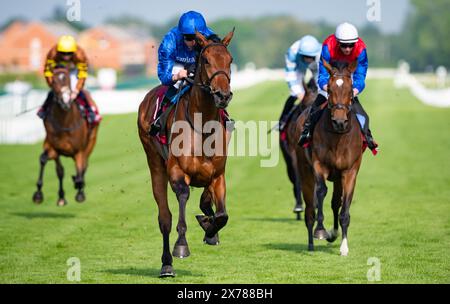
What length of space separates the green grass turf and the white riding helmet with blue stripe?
267 cm

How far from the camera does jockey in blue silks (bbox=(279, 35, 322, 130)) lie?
612 inches

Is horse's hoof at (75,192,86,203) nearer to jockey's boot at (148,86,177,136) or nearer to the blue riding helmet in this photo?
jockey's boot at (148,86,177,136)

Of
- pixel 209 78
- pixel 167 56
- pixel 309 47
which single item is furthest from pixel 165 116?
pixel 309 47

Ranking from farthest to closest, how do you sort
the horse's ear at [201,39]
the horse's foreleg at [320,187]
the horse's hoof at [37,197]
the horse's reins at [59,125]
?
the horse's hoof at [37,197]
the horse's reins at [59,125]
the horse's foreleg at [320,187]
the horse's ear at [201,39]

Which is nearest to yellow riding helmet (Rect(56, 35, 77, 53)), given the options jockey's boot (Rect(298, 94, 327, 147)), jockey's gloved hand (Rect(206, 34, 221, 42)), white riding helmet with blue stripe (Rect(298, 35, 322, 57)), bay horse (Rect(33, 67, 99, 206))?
bay horse (Rect(33, 67, 99, 206))

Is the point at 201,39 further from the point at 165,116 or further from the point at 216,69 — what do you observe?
the point at 165,116

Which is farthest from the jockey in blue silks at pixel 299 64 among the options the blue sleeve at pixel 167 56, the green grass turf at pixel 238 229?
the blue sleeve at pixel 167 56

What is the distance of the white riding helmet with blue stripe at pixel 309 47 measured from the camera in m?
15.6

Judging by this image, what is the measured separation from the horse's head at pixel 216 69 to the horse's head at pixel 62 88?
7.31m

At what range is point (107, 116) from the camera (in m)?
43.2

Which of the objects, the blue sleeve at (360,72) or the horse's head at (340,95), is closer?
the horse's head at (340,95)

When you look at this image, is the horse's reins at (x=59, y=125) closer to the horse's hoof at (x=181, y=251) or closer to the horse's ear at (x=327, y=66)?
the horse's ear at (x=327, y=66)
